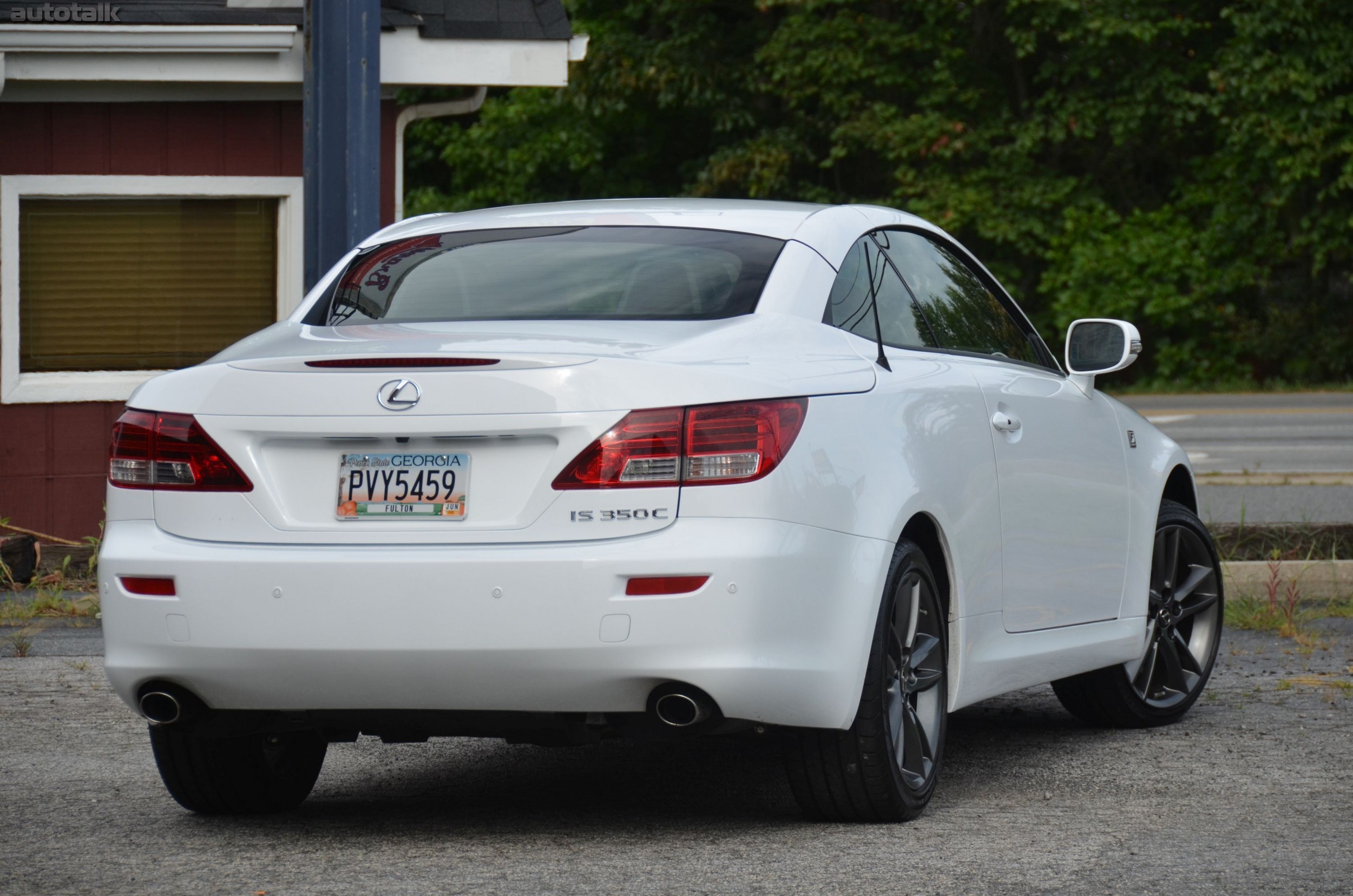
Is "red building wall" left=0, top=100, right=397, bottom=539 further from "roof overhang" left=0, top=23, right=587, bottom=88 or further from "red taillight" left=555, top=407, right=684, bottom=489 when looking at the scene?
"red taillight" left=555, top=407, right=684, bottom=489

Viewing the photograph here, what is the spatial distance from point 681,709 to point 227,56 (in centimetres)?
737

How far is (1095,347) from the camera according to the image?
20.5 feet

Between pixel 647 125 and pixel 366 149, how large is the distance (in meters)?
25.5

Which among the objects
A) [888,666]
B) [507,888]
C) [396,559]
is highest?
[396,559]

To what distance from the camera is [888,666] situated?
4.82 meters

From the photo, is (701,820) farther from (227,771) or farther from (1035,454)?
(1035,454)

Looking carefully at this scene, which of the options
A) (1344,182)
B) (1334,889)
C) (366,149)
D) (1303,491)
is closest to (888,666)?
(1334,889)

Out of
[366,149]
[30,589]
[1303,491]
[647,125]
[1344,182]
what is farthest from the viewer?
[647,125]

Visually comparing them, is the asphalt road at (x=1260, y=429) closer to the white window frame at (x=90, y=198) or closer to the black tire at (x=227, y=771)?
the white window frame at (x=90, y=198)

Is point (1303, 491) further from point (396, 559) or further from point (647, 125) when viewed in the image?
point (647, 125)

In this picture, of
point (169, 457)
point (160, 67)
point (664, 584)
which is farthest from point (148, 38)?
point (664, 584)

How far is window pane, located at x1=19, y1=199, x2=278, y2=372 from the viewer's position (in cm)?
1112

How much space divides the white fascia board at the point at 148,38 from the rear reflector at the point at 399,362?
260 inches

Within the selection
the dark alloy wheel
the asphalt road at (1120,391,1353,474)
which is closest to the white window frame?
the dark alloy wheel
